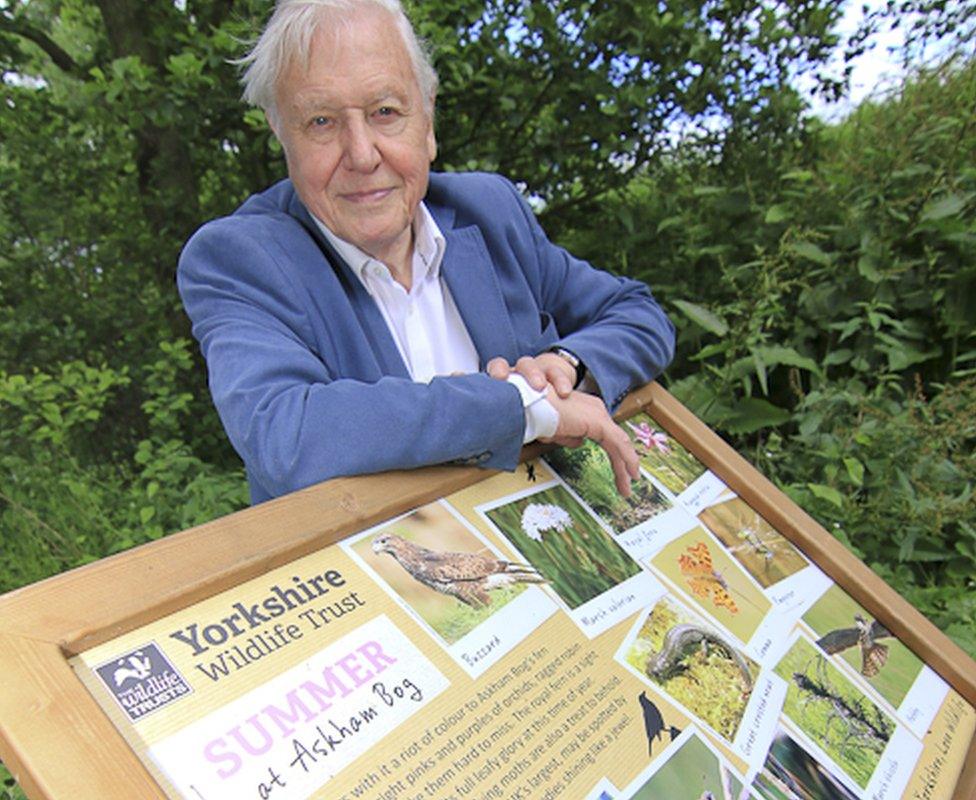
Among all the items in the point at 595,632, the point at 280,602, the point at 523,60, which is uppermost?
the point at 523,60

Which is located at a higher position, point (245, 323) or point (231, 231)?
point (231, 231)

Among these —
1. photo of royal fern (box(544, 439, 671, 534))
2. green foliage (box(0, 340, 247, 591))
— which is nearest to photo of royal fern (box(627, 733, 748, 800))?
photo of royal fern (box(544, 439, 671, 534))

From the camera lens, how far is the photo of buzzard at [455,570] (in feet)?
3.62

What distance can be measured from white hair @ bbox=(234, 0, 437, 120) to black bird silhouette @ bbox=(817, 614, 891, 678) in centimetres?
137

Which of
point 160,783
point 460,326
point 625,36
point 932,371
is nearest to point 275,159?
point 625,36

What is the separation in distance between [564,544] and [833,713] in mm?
526

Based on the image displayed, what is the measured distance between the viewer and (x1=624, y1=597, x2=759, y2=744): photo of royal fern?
1.17 meters

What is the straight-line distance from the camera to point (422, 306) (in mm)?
1801

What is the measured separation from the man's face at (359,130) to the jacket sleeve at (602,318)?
0.43m

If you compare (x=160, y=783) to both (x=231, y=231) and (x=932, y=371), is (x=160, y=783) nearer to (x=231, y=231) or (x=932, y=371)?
(x=231, y=231)

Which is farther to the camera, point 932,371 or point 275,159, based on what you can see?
point 275,159

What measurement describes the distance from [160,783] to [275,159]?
3631 millimetres

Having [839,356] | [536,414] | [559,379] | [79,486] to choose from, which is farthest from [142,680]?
[839,356]

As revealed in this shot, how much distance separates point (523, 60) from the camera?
366 centimetres
